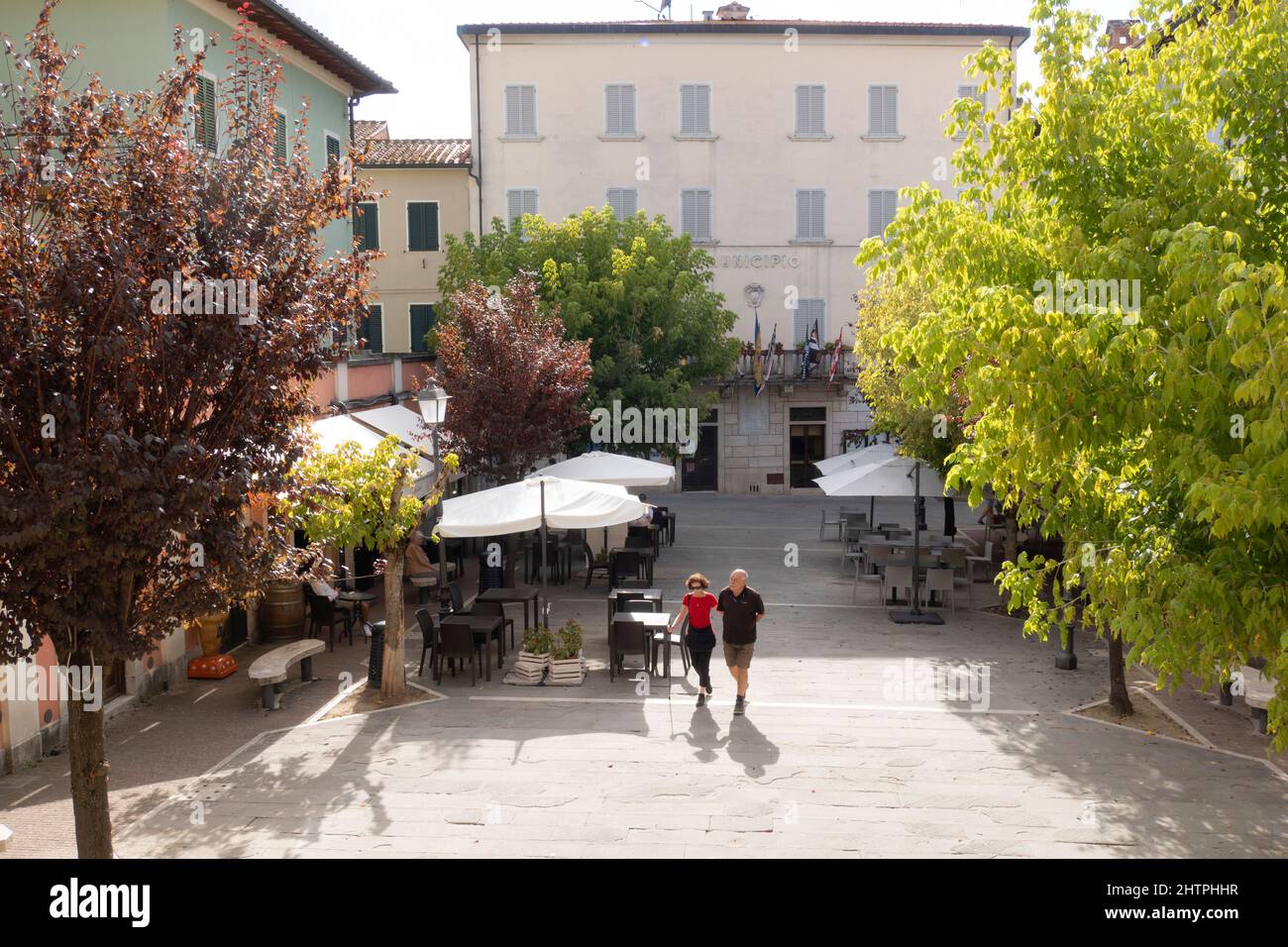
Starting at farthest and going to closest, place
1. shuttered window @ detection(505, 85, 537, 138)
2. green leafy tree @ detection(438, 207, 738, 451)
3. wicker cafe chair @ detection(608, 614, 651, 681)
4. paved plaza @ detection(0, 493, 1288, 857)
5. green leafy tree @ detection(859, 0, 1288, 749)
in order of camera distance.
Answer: shuttered window @ detection(505, 85, 537, 138) → green leafy tree @ detection(438, 207, 738, 451) → wicker cafe chair @ detection(608, 614, 651, 681) → paved plaza @ detection(0, 493, 1288, 857) → green leafy tree @ detection(859, 0, 1288, 749)

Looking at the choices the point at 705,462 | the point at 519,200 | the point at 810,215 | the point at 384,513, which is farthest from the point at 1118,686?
the point at 519,200

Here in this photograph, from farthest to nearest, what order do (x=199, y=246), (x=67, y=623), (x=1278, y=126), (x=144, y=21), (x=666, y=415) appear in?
(x=666, y=415) → (x=144, y=21) → (x=1278, y=126) → (x=199, y=246) → (x=67, y=623)

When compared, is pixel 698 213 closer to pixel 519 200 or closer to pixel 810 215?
pixel 810 215

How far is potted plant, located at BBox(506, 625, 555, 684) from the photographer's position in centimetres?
1433

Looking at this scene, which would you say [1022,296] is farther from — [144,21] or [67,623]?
[144,21]

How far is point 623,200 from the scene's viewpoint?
3591cm

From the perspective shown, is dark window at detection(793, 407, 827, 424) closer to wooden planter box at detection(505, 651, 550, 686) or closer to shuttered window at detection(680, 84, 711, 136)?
shuttered window at detection(680, 84, 711, 136)

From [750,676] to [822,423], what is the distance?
898 inches

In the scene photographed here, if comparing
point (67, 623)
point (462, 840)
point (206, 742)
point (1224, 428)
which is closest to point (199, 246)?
point (67, 623)

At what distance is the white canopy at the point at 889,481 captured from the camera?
63.3 ft

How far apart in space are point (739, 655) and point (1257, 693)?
18.2 ft

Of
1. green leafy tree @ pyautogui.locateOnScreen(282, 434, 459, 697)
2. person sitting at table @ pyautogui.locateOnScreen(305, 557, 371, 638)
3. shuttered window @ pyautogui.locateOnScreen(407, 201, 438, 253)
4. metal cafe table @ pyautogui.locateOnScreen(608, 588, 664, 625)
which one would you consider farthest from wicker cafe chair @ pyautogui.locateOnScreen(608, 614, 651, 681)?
shuttered window @ pyautogui.locateOnScreen(407, 201, 438, 253)

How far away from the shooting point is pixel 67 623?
6.43 m

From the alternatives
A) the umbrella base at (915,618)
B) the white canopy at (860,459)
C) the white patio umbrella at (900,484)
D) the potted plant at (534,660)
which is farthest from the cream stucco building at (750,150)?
the potted plant at (534,660)
